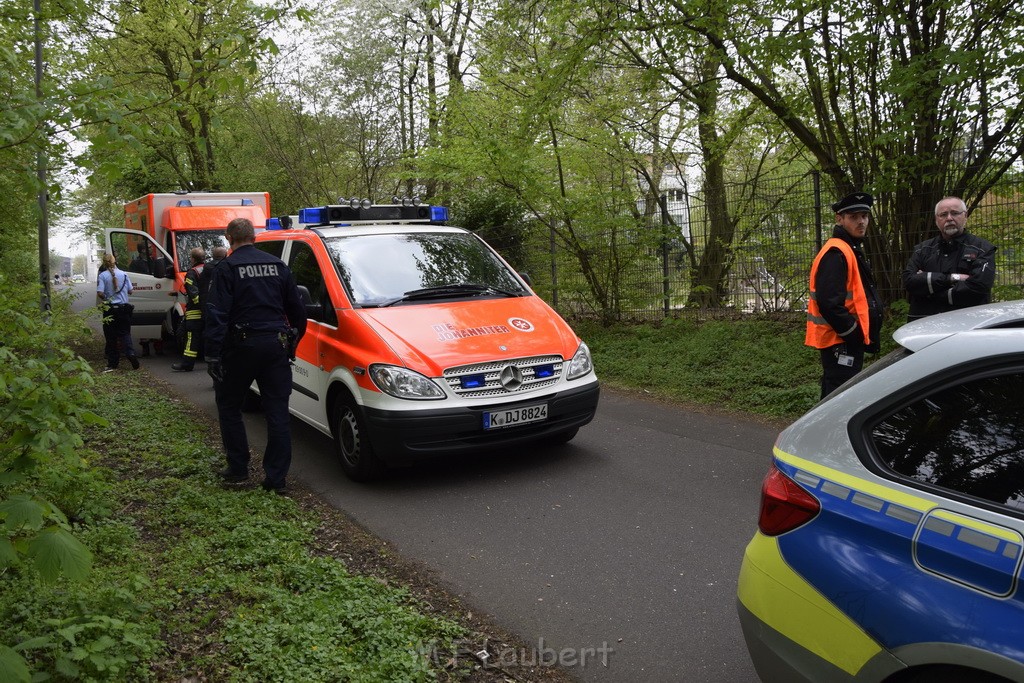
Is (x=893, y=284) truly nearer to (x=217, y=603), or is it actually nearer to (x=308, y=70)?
(x=217, y=603)

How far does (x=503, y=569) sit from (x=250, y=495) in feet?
6.97

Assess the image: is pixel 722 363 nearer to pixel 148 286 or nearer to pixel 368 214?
pixel 368 214

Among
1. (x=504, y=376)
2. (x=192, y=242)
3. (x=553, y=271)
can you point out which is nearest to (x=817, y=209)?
(x=553, y=271)

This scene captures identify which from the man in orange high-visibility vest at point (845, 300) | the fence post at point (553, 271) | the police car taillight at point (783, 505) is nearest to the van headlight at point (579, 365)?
the man in orange high-visibility vest at point (845, 300)

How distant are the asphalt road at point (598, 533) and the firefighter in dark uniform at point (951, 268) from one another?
1798 millimetres

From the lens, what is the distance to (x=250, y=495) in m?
5.66

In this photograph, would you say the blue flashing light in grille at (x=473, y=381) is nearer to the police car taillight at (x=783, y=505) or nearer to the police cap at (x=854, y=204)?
the police cap at (x=854, y=204)

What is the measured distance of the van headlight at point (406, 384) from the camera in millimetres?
5758

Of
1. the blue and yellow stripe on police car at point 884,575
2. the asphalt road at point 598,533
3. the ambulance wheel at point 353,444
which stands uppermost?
the blue and yellow stripe on police car at point 884,575

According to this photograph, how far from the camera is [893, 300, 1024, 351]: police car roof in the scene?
238 centimetres

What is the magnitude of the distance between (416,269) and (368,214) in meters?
1.50

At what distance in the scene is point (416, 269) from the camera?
700 centimetres

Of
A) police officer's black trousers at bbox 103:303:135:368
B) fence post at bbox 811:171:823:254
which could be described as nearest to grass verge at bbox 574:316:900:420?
fence post at bbox 811:171:823:254

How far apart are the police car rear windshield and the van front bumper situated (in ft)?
3.96
